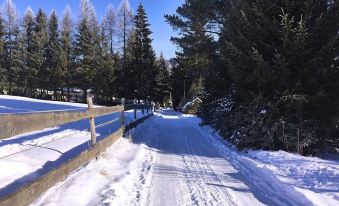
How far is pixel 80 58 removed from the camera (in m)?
59.8

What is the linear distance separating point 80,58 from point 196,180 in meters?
53.9

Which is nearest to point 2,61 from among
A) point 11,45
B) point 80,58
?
point 11,45

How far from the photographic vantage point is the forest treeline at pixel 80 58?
178 ft

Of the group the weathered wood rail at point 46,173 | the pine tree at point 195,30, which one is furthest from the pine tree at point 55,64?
the weathered wood rail at point 46,173

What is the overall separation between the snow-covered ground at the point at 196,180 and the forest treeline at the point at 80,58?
42.9m

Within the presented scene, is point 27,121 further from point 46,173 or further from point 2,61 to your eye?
point 2,61

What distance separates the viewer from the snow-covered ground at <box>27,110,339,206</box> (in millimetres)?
6621

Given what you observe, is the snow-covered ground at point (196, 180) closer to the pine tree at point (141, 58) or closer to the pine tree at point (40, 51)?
the pine tree at point (141, 58)

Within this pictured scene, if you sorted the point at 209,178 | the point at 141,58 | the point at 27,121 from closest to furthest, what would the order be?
the point at 27,121 < the point at 209,178 < the point at 141,58

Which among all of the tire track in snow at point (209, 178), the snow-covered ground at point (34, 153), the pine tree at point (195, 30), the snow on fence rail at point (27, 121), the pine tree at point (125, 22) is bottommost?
the tire track in snow at point (209, 178)

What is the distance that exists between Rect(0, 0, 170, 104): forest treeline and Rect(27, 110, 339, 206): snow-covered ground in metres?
42.9

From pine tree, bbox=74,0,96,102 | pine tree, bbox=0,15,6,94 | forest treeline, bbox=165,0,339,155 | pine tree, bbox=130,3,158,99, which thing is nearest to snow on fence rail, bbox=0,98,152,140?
forest treeline, bbox=165,0,339,155

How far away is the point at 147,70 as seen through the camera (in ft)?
178

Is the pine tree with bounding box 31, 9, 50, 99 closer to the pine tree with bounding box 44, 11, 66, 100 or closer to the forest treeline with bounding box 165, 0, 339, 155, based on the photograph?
the pine tree with bounding box 44, 11, 66, 100
